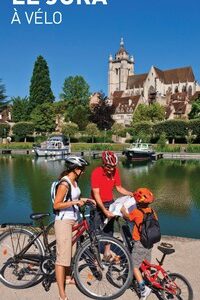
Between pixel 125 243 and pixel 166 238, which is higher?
pixel 125 243

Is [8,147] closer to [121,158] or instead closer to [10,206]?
[121,158]

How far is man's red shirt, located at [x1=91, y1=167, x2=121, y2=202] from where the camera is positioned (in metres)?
5.50

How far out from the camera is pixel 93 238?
4.70 meters

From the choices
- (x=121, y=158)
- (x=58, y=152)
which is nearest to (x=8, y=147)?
(x=58, y=152)

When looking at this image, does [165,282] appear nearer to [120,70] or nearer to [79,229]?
[79,229]

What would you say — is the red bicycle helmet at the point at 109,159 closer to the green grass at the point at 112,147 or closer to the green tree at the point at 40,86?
the green grass at the point at 112,147

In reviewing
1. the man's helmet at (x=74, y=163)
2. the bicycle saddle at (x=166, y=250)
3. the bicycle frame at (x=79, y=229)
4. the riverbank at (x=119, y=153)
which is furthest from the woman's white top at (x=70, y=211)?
the riverbank at (x=119, y=153)

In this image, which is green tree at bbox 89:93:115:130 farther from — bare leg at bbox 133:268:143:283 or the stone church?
bare leg at bbox 133:268:143:283

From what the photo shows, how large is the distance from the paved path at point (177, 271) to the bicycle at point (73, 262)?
0.36 feet

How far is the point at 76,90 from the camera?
99.2 metres

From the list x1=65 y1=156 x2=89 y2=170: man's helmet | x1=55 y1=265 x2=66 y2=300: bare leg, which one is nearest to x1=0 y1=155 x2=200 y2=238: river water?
x1=55 y1=265 x2=66 y2=300: bare leg

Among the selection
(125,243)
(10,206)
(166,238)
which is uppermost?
(125,243)

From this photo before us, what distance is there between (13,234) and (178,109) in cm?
9862

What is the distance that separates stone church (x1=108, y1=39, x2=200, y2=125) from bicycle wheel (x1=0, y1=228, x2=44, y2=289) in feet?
319
